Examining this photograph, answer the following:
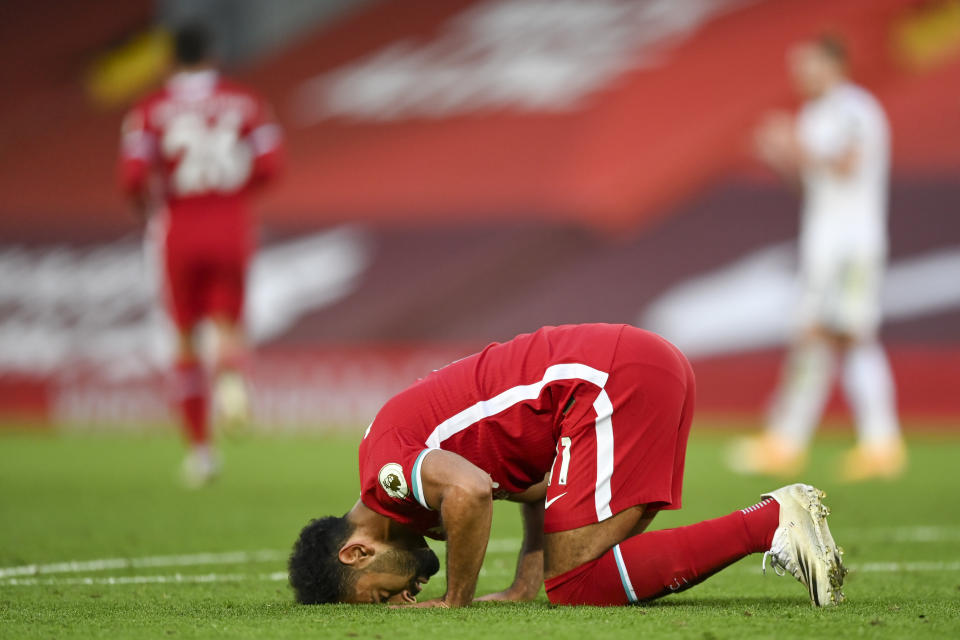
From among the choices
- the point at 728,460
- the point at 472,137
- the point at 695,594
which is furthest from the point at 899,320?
the point at 695,594

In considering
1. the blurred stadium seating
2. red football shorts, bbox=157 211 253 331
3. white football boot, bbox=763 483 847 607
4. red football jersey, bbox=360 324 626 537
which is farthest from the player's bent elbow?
the blurred stadium seating

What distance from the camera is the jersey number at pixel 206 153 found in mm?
8516

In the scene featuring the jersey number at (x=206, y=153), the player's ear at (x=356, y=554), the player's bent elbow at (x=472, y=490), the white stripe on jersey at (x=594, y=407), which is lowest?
the player's ear at (x=356, y=554)

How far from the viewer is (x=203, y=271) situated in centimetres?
868

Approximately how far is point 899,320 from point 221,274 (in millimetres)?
6647

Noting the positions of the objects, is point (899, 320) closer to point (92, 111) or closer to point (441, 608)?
point (441, 608)

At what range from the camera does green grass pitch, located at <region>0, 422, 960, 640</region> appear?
352 cm

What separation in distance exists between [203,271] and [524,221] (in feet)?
20.5

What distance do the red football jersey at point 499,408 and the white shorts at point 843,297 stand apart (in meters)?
4.99

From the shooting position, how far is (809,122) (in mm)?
8969

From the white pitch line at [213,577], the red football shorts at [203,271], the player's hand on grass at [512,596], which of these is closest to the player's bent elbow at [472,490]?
the player's hand on grass at [512,596]

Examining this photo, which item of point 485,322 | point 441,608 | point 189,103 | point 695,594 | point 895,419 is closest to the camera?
point 441,608

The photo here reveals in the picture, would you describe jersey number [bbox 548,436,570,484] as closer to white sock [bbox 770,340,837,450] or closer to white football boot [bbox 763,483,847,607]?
white football boot [bbox 763,483,847,607]

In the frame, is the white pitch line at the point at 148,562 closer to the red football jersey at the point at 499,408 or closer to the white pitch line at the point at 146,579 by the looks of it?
the white pitch line at the point at 146,579
